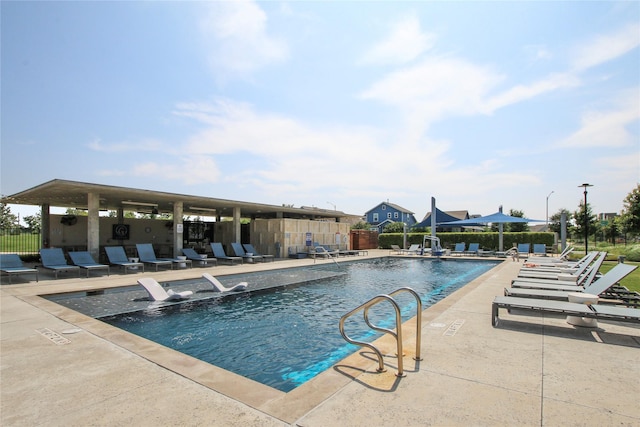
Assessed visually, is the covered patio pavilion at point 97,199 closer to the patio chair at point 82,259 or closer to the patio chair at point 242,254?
the patio chair at point 82,259

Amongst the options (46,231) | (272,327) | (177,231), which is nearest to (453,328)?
(272,327)

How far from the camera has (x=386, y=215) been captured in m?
54.6

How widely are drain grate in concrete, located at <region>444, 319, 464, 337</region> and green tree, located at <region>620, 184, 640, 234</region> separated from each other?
25.9 meters

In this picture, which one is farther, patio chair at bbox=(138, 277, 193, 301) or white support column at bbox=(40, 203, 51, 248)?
white support column at bbox=(40, 203, 51, 248)

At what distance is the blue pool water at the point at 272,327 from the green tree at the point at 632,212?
2130 centimetres

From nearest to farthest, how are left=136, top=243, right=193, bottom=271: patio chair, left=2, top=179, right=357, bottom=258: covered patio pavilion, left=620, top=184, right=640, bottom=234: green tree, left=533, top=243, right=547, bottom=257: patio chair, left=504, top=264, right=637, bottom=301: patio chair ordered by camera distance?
left=504, top=264, right=637, bottom=301: patio chair
left=2, top=179, right=357, bottom=258: covered patio pavilion
left=136, top=243, right=193, bottom=271: patio chair
left=533, top=243, right=547, bottom=257: patio chair
left=620, top=184, right=640, bottom=234: green tree

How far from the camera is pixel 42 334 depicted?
5.11m

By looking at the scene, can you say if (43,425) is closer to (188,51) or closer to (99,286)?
(99,286)

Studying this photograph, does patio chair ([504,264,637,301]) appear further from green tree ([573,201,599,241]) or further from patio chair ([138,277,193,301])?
green tree ([573,201,599,241])

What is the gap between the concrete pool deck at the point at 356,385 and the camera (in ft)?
8.98

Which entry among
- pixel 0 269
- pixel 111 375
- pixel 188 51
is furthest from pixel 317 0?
pixel 0 269

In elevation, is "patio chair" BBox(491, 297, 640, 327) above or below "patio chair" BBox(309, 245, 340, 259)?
above

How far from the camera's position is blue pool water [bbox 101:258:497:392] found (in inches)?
191

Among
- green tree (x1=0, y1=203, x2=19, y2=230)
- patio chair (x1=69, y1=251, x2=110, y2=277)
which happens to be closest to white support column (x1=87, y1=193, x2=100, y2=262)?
patio chair (x1=69, y1=251, x2=110, y2=277)
